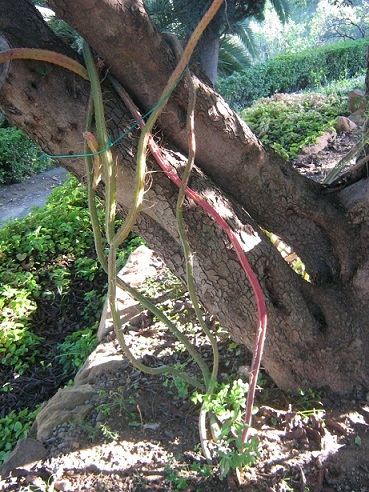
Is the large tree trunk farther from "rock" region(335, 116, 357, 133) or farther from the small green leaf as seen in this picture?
"rock" region(335, 116, 357, 133)

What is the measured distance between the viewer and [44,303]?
4305 millimetres

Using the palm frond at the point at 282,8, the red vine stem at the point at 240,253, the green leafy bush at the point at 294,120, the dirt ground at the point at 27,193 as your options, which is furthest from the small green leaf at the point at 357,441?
the palm frond at the point at 282,8

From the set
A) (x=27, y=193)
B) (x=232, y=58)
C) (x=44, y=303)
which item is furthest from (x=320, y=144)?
(x=232, y=58)

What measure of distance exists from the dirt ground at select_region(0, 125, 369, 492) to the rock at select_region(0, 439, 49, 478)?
1.3 inches

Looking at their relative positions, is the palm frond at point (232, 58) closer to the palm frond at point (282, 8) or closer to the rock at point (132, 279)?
the palm frond at point (282, 8)

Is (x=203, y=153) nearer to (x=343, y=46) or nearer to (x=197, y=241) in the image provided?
(x=197, y=241)

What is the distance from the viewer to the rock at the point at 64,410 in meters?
2.28

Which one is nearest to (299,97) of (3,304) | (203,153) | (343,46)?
(3,304)

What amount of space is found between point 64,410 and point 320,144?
407cm

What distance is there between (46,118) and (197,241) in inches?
29.0

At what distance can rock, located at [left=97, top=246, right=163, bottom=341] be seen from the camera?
10.00 feet

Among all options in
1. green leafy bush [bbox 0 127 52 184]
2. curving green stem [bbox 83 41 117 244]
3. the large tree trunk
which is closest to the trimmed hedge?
green leafy bush [bbox 0 127 52 184]

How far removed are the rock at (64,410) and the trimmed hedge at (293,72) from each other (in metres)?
11.1

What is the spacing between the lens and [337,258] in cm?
221
